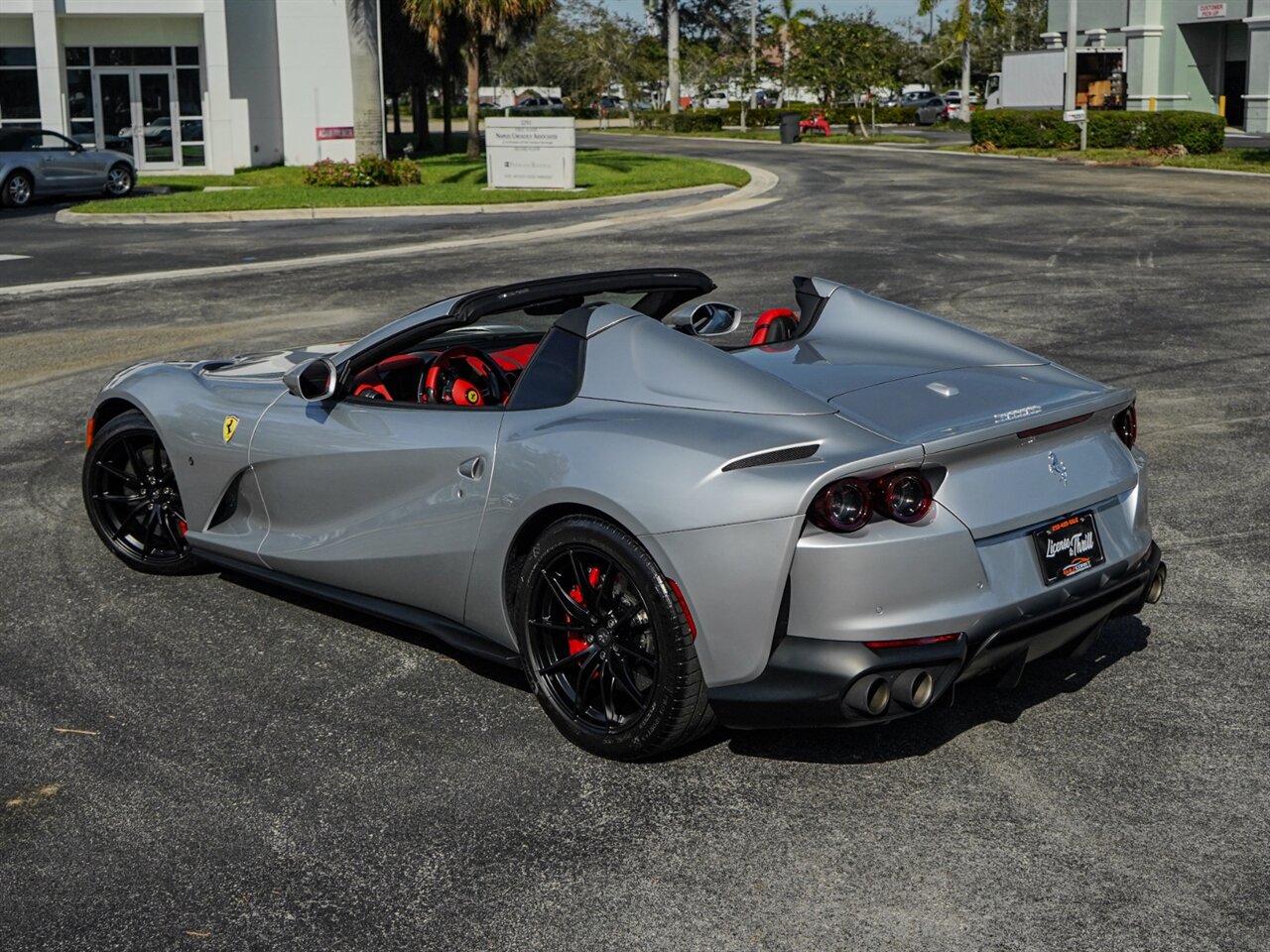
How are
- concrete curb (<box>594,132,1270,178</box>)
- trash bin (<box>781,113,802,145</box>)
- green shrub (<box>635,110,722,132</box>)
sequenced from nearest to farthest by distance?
1. concrete curb (<box>594,132,1270,178</box>)
2. trash bin (<box>781,113,802,145</box>)
3. green shrub (<box>635,110,722,132</box>)

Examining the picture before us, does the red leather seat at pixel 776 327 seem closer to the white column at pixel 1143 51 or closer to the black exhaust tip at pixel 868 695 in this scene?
the black exhaust tip at pixel 868 695

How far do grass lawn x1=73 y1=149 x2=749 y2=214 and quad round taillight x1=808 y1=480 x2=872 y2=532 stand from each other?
944 inches

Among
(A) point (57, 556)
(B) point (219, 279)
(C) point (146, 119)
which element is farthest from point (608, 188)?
(A) point (57, 556)

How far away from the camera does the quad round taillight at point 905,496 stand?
13.9 feet

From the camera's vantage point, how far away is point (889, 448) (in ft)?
13.9

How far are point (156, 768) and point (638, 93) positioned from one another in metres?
79.8

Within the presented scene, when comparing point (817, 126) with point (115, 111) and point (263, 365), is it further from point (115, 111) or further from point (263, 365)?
point (263, 365)

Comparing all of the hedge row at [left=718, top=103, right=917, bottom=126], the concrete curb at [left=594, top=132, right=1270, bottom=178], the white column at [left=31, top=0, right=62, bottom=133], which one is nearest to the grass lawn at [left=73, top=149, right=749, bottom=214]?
the white column at [left=31, top=0, right=62, bottom=133]

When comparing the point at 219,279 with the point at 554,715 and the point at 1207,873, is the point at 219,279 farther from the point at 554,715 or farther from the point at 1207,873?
the point at 1207,873

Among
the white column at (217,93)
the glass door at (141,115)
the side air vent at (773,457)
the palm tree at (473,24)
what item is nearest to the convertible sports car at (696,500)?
the side air vent at (773,457)

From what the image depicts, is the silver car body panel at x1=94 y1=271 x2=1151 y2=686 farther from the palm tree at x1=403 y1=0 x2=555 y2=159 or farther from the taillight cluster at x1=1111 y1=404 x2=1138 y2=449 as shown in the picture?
the palm tree at x1=403 y1=0 x2=555 y2=159

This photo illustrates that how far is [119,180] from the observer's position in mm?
32000

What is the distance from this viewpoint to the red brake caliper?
4.70 m

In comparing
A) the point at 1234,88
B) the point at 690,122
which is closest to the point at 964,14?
the point at 1234,88
